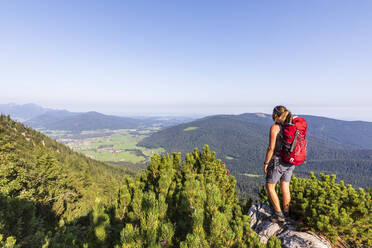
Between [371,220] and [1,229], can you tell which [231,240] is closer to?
[371,220]

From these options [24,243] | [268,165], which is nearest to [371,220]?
[268,165]

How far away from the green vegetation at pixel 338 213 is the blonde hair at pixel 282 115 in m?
2.90

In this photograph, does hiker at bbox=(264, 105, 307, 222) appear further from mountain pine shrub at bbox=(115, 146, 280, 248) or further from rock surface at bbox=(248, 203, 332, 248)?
mountain pine shrub at bbox=(115, 146, 280, 248)

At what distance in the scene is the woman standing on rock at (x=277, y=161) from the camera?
17.3ft

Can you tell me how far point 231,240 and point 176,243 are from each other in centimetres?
221

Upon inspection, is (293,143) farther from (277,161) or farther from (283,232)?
(283,232)

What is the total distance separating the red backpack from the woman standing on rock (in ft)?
0.59

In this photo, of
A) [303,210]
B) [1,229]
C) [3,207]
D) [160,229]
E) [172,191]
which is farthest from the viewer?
[3,207]

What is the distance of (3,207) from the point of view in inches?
412

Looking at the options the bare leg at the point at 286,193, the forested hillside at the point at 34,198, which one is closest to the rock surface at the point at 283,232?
the bare leg at the point at 286,193

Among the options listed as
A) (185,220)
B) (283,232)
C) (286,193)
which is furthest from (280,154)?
(185,220)

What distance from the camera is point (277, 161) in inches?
213

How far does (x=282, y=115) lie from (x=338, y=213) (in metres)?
3.48

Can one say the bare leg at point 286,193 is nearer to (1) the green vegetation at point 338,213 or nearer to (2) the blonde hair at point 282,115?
(1) the green vegetation at point 338,213
